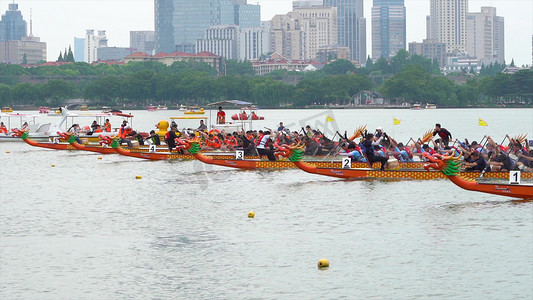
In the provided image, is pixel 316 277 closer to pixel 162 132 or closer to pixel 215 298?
pixel 215 298

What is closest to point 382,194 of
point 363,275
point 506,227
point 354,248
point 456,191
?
point 456,191

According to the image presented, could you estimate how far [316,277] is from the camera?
21109 mm

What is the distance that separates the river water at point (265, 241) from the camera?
805 inches

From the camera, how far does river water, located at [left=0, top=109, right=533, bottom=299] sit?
20453 millimetres

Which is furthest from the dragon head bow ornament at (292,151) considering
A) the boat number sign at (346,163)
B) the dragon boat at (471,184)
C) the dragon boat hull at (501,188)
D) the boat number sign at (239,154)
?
the dragon boat hull at (501,188)

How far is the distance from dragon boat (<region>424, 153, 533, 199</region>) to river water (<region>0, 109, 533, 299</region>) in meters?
0.54

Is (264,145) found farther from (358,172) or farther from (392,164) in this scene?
(392,164)

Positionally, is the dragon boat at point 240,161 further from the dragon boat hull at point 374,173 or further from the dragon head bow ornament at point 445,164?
the dragon head bow ornament at point 445,164

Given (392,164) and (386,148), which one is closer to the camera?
(392,164)

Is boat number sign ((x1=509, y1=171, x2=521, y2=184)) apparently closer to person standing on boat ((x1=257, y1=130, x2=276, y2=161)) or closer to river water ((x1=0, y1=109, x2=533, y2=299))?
river water ((x1=0, y1=109, x2=533, y2=299))

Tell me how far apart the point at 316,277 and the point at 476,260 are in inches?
166

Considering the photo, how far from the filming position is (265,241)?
2516 centimetres

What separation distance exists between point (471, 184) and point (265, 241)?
7.84 metres

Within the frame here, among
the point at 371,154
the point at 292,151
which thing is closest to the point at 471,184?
the point at 371,154
